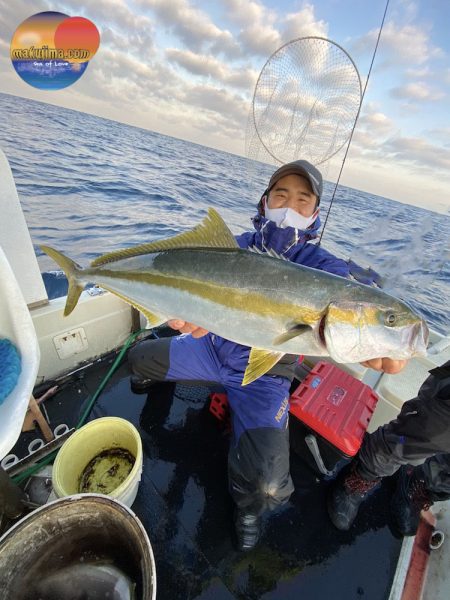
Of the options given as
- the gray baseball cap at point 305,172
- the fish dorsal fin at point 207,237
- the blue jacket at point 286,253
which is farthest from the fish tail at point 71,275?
the gray baseball cap at point 305,172

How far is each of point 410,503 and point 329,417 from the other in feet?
3.78

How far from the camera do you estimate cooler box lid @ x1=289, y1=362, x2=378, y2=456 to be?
2721mm

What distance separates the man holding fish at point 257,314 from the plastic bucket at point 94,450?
888 mm

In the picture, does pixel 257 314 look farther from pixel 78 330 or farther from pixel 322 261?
pixel 78 330

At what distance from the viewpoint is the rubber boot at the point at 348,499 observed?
2.78 metres

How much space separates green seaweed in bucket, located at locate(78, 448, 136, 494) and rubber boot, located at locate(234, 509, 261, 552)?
1048 mm

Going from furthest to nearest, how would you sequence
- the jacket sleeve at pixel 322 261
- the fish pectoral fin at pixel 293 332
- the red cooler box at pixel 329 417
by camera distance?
the jacket sleeve at pixel 322 261
the red cooler box at pixel 329 417
the fish pectoral fin at pixel 293 332

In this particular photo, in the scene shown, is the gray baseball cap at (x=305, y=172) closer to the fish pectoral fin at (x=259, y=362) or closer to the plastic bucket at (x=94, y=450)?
the fish pectoral fin at (x=259, y=362)

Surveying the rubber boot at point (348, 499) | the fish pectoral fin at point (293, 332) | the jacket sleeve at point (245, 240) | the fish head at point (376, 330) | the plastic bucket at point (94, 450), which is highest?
the jacket sleeve at point (245, 240)

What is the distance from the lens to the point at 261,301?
2.13 meters

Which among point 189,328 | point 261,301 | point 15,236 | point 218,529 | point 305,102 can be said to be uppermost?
point 305,102

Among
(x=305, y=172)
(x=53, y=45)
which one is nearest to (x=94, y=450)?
(x=305, y=172)

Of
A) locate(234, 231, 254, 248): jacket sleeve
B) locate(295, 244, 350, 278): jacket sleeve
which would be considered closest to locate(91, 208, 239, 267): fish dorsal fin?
locate(295, 244, 350, 278): jacket sleeve

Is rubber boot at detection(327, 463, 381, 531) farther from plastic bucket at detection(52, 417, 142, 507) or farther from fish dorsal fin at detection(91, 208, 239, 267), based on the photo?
fish dorsal fin at detection(91, 208, 239, 267)
